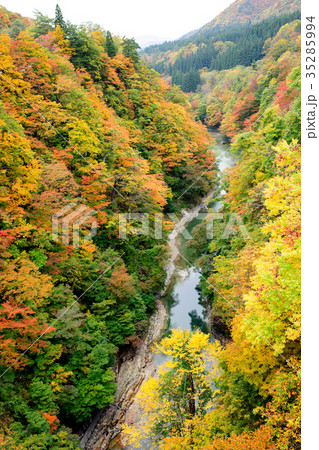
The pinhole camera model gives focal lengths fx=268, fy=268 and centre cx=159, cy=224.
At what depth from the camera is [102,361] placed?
11.1m

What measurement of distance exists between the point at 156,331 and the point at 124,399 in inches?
181

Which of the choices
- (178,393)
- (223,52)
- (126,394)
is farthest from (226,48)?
(178,393)

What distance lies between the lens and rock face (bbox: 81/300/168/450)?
35.8 ft

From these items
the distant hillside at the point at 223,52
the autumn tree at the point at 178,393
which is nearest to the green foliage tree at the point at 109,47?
the autumn tree at the point at 178,393

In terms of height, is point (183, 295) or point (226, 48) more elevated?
point (226, 48)

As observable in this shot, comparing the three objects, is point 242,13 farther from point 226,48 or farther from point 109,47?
point 109,47

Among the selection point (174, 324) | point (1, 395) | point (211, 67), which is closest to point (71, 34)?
point (174, 324)

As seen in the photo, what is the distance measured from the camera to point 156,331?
16609 millimetres

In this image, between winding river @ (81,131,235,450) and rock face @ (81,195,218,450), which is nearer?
rock face @ (81,195,218,450)

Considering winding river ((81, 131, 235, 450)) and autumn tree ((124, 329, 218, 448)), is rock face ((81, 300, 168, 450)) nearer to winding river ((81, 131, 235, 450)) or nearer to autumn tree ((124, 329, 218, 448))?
winding river ((81, 131, 235, 450))

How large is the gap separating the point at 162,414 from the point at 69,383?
3.77 metres

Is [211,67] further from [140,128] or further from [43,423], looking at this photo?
[43,423]

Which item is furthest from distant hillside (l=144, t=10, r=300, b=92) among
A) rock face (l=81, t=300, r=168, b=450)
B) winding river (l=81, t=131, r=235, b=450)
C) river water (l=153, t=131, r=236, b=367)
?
rock face (l=81, t=300, r=168, b=450)

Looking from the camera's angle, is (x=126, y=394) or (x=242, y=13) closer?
(x=126, y=394)
